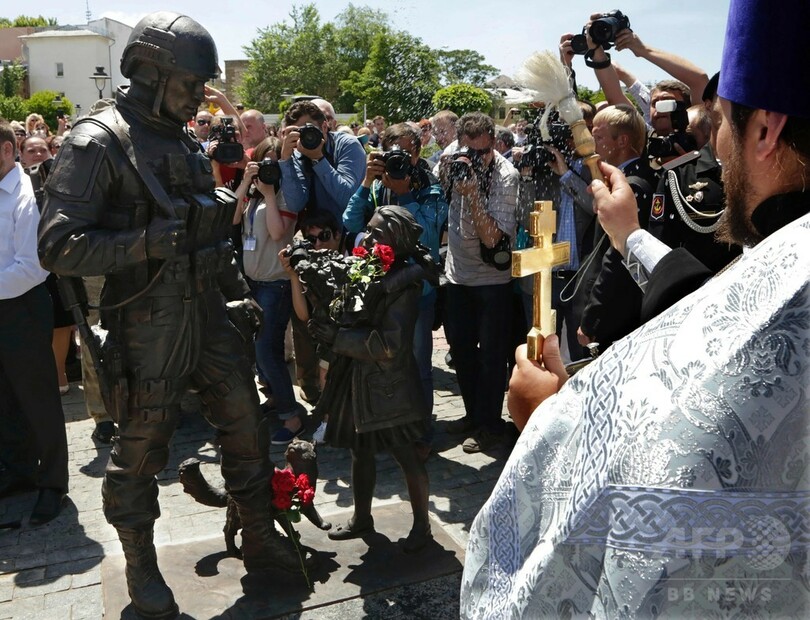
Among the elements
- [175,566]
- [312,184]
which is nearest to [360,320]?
[175,566]

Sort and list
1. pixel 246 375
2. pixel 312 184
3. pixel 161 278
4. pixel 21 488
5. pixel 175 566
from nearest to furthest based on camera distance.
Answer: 1. pixel 161 278
2. pixel 246 375
3. pixel 175 566
4. pixel 21 488
5. pixel 312 184

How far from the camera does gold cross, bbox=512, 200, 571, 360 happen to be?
2.07 m

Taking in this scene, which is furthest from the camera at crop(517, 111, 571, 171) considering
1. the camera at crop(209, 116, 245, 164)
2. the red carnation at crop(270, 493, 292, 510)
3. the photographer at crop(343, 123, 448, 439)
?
the red carnation at crop(270, 493, 292, 510)

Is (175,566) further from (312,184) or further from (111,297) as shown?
(312,184)

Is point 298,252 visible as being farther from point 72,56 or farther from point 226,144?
point 72,56

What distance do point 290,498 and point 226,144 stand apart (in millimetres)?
1860

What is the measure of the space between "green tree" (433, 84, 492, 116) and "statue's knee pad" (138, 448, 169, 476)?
8916 mm

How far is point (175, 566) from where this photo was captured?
3.98 meters

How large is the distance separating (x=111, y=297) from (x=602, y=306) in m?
2.24

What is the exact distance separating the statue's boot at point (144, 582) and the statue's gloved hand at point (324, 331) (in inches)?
48.1

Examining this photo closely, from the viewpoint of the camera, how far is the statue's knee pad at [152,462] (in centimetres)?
349

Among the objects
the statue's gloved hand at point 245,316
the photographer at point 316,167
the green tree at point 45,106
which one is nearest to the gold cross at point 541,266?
the statue's gloved hand at point 245,316

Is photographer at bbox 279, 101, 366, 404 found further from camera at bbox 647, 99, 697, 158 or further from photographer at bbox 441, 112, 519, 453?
camera at bbox 647, 99, 697, 158

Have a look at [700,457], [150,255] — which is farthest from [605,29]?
[700,457]
